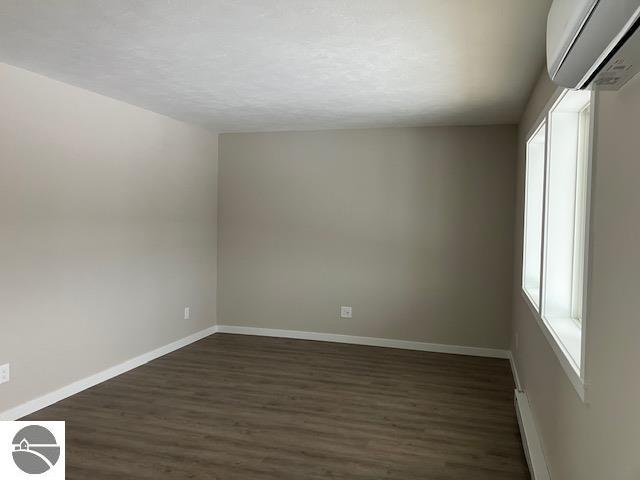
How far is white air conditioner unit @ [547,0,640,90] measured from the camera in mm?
936

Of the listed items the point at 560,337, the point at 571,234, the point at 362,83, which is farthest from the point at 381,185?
the point at 560,337

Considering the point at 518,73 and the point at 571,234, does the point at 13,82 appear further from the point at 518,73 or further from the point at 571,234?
the point at 571,234

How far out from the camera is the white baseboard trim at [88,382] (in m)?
3.53

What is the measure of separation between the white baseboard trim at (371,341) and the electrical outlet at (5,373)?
9.56 feet

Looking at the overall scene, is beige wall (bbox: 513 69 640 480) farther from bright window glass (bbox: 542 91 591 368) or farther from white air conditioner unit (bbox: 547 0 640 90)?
bright window glass (bbox: 542 91 591 368)

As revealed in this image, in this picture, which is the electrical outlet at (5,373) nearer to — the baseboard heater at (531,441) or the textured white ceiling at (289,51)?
the textured white ceiling at (289,51)

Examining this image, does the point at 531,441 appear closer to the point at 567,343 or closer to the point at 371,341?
the point at 567,343

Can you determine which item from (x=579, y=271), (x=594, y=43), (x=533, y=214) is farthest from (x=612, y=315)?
(x=533, y=214)

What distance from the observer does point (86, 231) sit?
4105 millimetres

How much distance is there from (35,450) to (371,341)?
349 centimetres

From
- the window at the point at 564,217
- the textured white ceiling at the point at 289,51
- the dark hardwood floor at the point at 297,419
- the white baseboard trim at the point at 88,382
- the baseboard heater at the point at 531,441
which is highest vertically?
the textured white ceiling at the point at 289,51

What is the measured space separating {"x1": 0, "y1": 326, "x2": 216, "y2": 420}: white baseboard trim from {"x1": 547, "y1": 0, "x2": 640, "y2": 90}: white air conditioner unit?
3.73 m

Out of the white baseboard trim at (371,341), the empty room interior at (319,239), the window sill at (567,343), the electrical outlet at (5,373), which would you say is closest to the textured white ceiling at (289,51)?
the empty room interior at (319,239)

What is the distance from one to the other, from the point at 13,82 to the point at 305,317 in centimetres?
365
